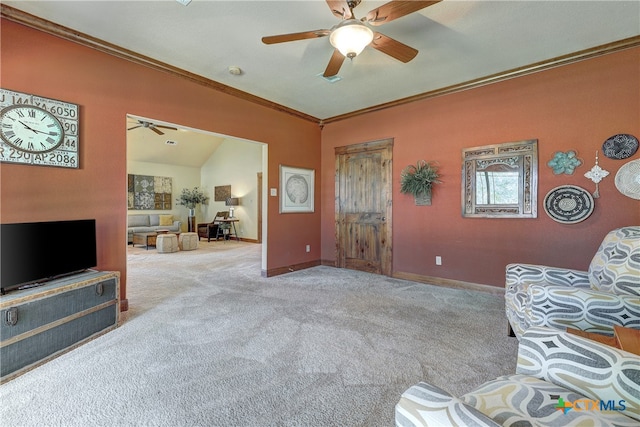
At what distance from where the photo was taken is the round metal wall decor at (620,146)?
2740 mm

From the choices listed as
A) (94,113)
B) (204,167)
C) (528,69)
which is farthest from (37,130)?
(204,167)

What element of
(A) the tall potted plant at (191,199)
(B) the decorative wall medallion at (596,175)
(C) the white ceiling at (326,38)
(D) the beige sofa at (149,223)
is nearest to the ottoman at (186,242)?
(D) the beige sofa at (149,223)

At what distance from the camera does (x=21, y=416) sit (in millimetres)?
1454

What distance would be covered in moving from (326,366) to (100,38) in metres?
3.57

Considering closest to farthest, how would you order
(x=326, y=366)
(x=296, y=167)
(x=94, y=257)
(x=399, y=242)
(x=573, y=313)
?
(x=573, y=313) < (x=326, y=366) < (x=94, y=257) < (x=399, y=242) < (x=296, y=167)

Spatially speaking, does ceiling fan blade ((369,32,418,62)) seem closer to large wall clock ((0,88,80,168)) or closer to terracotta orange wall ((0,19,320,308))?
terracotta orange wall ((0,19,320,308))

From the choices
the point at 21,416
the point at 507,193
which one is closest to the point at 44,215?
the point at 21,416

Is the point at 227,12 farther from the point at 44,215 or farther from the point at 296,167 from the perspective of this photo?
the point at 296,167

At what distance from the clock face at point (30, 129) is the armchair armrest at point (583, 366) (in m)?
3.68

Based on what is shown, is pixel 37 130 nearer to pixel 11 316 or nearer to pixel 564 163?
pixel 11 316

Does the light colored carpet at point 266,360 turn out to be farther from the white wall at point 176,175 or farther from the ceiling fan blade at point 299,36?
the white wall at point 176,175

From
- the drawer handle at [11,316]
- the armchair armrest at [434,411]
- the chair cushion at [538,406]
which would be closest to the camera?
the armchair armrest at [434,411]

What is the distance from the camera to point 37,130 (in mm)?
2402

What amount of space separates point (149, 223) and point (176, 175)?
214cm
